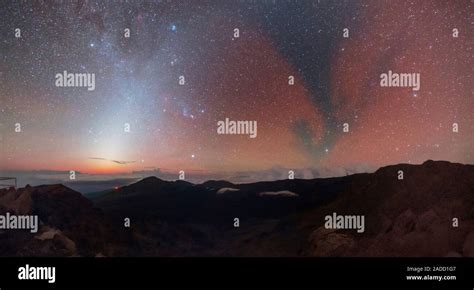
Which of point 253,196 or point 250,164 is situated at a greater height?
point 250,164

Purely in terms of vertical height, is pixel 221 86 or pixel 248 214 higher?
pixel 221 86

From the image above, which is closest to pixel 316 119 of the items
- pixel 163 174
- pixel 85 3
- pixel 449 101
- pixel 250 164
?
pixel 250 164

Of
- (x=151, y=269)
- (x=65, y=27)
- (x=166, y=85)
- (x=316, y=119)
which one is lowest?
(x=151, y=269)

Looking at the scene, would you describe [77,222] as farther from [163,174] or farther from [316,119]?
[316,119]

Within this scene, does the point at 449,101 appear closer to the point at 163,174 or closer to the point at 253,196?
the point at 253,196

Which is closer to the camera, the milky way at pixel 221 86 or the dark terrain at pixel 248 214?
the dark terrain at pixel 248 214
